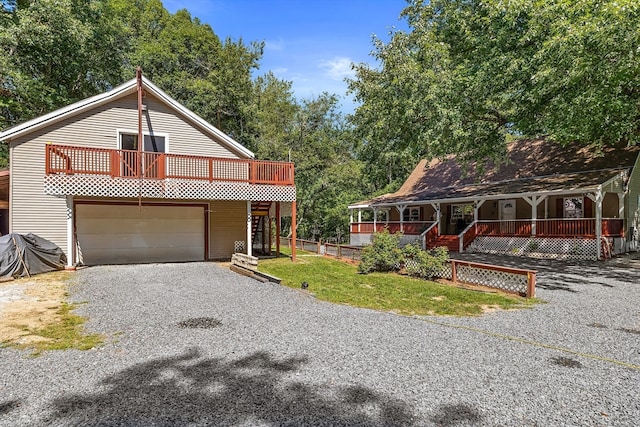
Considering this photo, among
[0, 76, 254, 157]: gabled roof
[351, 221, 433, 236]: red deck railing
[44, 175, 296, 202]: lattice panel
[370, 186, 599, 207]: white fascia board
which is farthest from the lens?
[351, 221, 433, 236]: red deck railing

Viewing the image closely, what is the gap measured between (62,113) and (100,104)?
132 centimetres

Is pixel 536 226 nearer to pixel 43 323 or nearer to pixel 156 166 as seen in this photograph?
pixel 156 166

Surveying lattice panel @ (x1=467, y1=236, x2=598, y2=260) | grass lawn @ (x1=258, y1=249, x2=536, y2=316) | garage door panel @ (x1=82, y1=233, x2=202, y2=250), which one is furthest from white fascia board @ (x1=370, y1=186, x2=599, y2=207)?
garage door panel @ (x1=82, y1=233, x2=202, y2=250)

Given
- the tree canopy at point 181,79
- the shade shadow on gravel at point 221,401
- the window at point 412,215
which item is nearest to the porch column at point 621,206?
the window at point 412,215

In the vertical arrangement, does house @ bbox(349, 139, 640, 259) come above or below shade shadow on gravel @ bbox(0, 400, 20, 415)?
above

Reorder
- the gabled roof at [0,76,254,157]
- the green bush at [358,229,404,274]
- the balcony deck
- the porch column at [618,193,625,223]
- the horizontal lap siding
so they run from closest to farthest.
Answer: the balcony deck < the green bush at [358,229,404,274] < the gabled roof at [0,76,254,157] < the horizontal lap siding < the porch column at [618,193,625,223]

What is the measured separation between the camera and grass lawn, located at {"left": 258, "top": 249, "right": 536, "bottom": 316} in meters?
7.91

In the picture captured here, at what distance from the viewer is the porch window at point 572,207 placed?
18734mm

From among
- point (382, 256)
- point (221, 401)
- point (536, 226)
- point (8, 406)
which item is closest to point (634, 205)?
point (536, 226)

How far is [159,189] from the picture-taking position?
1292cm

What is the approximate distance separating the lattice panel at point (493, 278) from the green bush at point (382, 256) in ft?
7.70

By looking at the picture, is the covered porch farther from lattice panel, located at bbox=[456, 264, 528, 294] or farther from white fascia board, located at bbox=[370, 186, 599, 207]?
lattice panel, located at bbox=[456, 264, 528, 294]

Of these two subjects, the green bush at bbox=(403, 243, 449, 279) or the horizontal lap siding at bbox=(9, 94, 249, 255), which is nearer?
the green bush at bbox=(403, 243, 449, 279)

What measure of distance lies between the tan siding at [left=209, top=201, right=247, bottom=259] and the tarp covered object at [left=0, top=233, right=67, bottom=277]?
18.1ft
